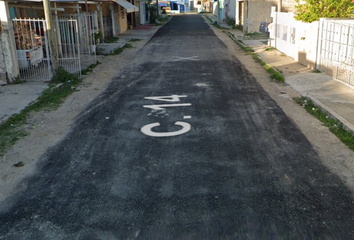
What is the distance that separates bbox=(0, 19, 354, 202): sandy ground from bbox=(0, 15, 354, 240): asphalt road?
0.21 metres

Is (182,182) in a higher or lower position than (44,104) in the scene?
lower

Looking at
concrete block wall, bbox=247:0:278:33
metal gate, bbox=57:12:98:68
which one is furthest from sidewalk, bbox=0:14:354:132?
concrete block wall, bbox=247:0:278:33

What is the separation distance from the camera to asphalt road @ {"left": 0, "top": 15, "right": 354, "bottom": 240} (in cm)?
415

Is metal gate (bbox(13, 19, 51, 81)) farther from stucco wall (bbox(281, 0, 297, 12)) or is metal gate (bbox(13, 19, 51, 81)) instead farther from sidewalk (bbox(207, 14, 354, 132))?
stucco wall (bbox(281, 0, 297, 12))

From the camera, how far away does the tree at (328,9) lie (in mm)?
13156

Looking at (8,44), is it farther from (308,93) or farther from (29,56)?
(308,93)

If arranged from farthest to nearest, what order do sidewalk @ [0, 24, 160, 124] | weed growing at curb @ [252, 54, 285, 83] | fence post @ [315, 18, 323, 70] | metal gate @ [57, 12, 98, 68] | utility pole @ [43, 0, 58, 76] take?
metal gate @ [57, 12, 98, 68]
fence post @ [315, 18, 323, 70]
weed growing at curb @ [252, 54, 285, 83]
utility pole @ [43, 0, 58, 76]
sidewalk @ [0, 24, 160, 124]

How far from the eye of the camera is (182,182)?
17.0 ft

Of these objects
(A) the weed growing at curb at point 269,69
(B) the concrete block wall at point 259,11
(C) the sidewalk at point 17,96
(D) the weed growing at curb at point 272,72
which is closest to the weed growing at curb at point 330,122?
(D) the weed growing at curb at point 272,72

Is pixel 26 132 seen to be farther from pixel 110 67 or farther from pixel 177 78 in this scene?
pixel 110 67

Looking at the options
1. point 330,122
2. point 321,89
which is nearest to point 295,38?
point 321,89

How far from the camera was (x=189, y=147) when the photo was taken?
6.49 metres

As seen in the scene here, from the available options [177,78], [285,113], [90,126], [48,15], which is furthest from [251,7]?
[90,126]

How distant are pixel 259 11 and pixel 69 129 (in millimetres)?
24835
